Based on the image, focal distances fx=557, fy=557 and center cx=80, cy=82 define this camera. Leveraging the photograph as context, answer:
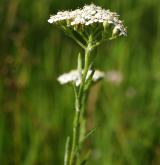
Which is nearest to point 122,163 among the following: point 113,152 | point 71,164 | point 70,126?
point 113,152

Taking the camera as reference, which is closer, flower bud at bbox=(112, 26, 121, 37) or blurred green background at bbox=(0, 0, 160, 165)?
flower bud at bbox=(112, 26, 121, 37)

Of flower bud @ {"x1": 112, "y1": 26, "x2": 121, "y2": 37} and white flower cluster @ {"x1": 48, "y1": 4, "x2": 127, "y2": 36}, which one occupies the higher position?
white flower cluster @ {"x1": 48, "y1": 4, "x2": 127, "y2": 36}

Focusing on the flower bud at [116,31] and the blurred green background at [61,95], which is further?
the blurred green background at [61,95]

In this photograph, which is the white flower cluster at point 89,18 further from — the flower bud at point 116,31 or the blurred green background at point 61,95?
the blurred green background at point 61,95

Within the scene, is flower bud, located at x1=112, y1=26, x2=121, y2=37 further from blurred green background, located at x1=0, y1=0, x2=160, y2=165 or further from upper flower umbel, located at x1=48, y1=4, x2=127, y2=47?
blurred green background, located at x1=0, y1=0, x2=160, y2=165

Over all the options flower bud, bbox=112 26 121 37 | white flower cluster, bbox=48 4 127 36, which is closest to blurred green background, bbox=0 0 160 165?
white flower cluster, bbox=48 4 127 36

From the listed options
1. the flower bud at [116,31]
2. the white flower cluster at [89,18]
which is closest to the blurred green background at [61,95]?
the white flower cluster at [89,18]
